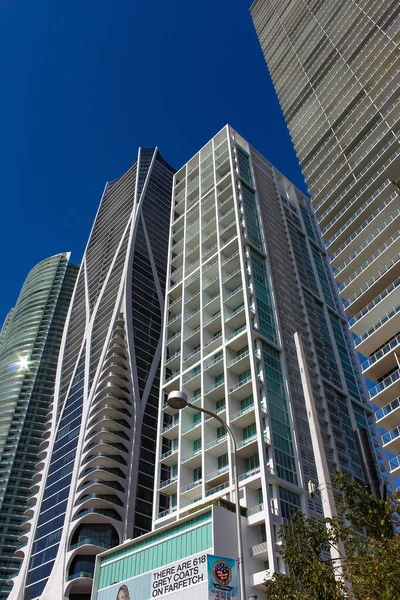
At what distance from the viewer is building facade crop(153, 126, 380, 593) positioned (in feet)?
187

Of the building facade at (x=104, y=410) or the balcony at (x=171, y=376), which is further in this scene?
the building facade at (x=104, y=410)

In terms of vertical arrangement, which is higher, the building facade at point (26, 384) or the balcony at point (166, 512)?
the building facade at point (26, 384)

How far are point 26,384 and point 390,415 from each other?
5484 inches

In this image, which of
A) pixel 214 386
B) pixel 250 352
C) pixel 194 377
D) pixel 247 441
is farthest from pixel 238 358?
pixel 247 441

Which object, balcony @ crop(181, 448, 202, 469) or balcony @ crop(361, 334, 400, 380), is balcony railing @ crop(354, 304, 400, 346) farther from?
balcony @ crop(181, 448, 202, 469)

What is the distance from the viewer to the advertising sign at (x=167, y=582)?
145 feet

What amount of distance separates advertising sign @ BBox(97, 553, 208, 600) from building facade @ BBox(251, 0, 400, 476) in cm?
1755

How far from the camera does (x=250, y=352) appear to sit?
208 ft

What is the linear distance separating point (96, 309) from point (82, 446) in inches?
1489

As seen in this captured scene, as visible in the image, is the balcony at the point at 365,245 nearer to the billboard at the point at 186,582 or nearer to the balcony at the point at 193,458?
the balcony at the point at 193,458

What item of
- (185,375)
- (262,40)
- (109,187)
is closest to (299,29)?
(262,40)

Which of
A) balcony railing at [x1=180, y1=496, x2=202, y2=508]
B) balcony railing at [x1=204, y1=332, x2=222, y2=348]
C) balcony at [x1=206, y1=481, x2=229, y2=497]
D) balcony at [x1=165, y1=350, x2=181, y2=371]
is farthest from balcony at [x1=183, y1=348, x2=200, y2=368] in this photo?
balcony at [x1=206, y1=481, x2=229, y2=497]

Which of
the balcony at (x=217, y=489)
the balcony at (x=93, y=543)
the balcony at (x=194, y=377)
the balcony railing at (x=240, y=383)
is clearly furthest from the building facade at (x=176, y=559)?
the balcony at (x=93, y=543)

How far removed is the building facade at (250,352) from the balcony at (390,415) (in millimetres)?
10294
